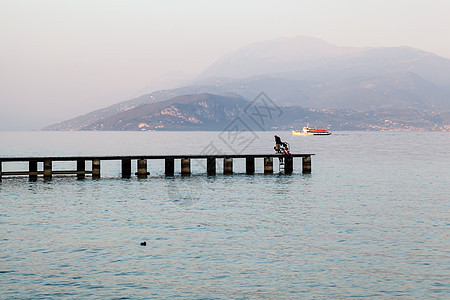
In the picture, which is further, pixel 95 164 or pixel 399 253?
pixel 95 164

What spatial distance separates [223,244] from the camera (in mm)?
24703

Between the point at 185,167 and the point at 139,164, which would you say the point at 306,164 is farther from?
the point at 139,164

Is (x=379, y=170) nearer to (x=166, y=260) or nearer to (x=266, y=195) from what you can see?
(x=266, y=195)

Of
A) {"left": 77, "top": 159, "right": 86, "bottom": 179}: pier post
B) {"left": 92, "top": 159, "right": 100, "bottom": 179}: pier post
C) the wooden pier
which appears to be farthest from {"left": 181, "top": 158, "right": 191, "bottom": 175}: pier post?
{"left": 77, "top": 159, "right": 86, "bottom": 179}: pier post

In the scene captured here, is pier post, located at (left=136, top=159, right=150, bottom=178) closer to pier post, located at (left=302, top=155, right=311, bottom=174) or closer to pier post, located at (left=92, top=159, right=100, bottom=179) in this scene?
pier post, located at (left=92, top=159, right=100, bottom=179)

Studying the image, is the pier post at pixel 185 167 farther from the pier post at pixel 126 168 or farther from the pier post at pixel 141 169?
the pier post at pixel 126 168

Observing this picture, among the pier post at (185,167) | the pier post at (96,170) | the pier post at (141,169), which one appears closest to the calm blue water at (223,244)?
the pier post at (141,169)

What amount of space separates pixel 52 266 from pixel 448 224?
19.7 metres

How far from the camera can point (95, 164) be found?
5669cm

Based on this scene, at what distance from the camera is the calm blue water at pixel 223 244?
18.2m

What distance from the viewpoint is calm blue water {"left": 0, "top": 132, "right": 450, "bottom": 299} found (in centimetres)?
1822

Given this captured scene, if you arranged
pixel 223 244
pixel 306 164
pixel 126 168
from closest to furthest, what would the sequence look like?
pixel 223 244
pixel 126 168
pixel 306 164

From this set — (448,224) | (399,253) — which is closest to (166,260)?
(399,253)

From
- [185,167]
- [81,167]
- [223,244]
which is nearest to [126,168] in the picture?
[81,167]
